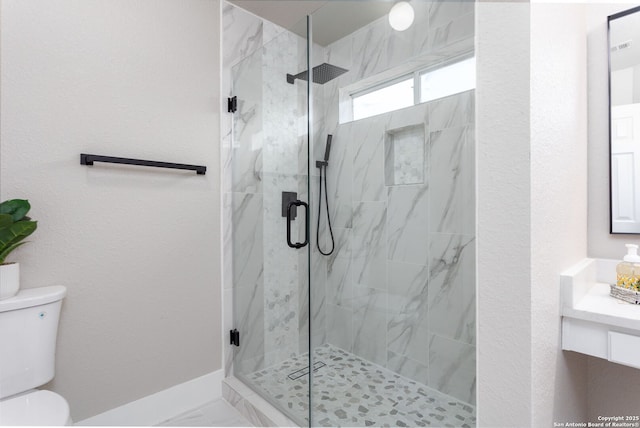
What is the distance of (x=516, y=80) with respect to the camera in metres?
0.95

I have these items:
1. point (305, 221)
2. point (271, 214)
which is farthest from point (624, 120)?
point (271, 214)

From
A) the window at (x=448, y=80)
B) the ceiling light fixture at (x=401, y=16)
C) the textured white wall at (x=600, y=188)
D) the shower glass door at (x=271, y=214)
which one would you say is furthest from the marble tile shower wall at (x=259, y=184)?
the textured white wall at (x=600, y=188)

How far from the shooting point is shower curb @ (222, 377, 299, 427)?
5.44 feet

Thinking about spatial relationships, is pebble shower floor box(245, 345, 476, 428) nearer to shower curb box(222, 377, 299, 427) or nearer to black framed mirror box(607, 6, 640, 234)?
shower curb box(222, 377, 299, 427)

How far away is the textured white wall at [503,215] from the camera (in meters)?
0.94

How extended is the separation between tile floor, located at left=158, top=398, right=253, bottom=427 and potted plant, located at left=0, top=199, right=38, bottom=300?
39.9 inches

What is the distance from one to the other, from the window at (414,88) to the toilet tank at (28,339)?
151cm

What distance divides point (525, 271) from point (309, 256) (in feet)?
3.14

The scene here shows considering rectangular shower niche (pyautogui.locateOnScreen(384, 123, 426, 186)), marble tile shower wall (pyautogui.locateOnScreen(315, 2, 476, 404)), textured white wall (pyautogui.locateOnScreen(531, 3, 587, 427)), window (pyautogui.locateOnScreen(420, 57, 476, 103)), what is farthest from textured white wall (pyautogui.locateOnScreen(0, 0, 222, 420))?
textured white wall (pyautogui.locateOnScreen(531, 3, 587, 427))

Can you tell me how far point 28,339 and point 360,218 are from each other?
1418 millimetres

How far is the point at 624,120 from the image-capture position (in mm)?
1394

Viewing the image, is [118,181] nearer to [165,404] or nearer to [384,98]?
[165,404]

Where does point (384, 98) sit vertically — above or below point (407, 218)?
above

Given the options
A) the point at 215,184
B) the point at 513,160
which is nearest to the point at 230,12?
the point at 215,184
